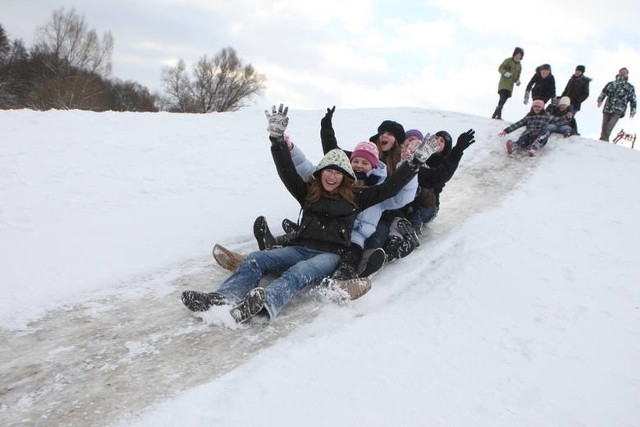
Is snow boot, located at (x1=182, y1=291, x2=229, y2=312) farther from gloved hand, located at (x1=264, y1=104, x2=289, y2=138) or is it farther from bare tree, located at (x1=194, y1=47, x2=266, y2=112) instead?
bare tree, located at (x1=194, y1=47, x2=266, y2=112)

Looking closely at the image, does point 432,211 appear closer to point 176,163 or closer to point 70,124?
point 176,163

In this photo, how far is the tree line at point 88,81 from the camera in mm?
28109

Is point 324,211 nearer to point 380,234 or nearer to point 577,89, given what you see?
point 380,234

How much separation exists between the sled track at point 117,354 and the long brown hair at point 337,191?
2.73 ft

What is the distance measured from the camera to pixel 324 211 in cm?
361

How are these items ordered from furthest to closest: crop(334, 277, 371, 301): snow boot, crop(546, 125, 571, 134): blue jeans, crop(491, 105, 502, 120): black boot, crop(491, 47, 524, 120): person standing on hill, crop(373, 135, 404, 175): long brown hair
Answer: crop(491, 105, 502, 120): black boot < crop(491, 47, 524, 120): person standing on hill < crop(546, 125, 571, 134): blue jeans < crop(373, 135, 404, 175): long brown hair < crop(334, 277, 371, 301): snow boot

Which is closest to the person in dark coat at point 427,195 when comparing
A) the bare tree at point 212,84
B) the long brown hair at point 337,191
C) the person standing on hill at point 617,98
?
the long brown hair at point 337,191

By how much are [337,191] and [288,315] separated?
1080mm

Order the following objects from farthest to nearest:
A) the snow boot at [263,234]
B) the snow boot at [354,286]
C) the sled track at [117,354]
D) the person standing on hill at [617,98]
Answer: the person standing on hill at [617,98] < the snow boot at [263,234] < the snow boot at [354,286] < the sled track at [117,354]

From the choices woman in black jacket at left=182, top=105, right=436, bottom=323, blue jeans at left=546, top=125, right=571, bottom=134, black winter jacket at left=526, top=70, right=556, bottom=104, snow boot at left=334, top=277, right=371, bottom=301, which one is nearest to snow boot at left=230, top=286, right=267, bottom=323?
woman in black jacket at left=182, top=105, right=436, bottom=323

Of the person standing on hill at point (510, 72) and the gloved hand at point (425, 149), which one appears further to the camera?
the person standing on hill at point (510, 72)

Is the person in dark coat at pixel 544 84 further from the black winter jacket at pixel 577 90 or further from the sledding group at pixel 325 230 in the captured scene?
the sledding group at pixel 325 230

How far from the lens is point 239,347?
267 cm

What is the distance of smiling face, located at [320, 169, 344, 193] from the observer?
3.59 meters
